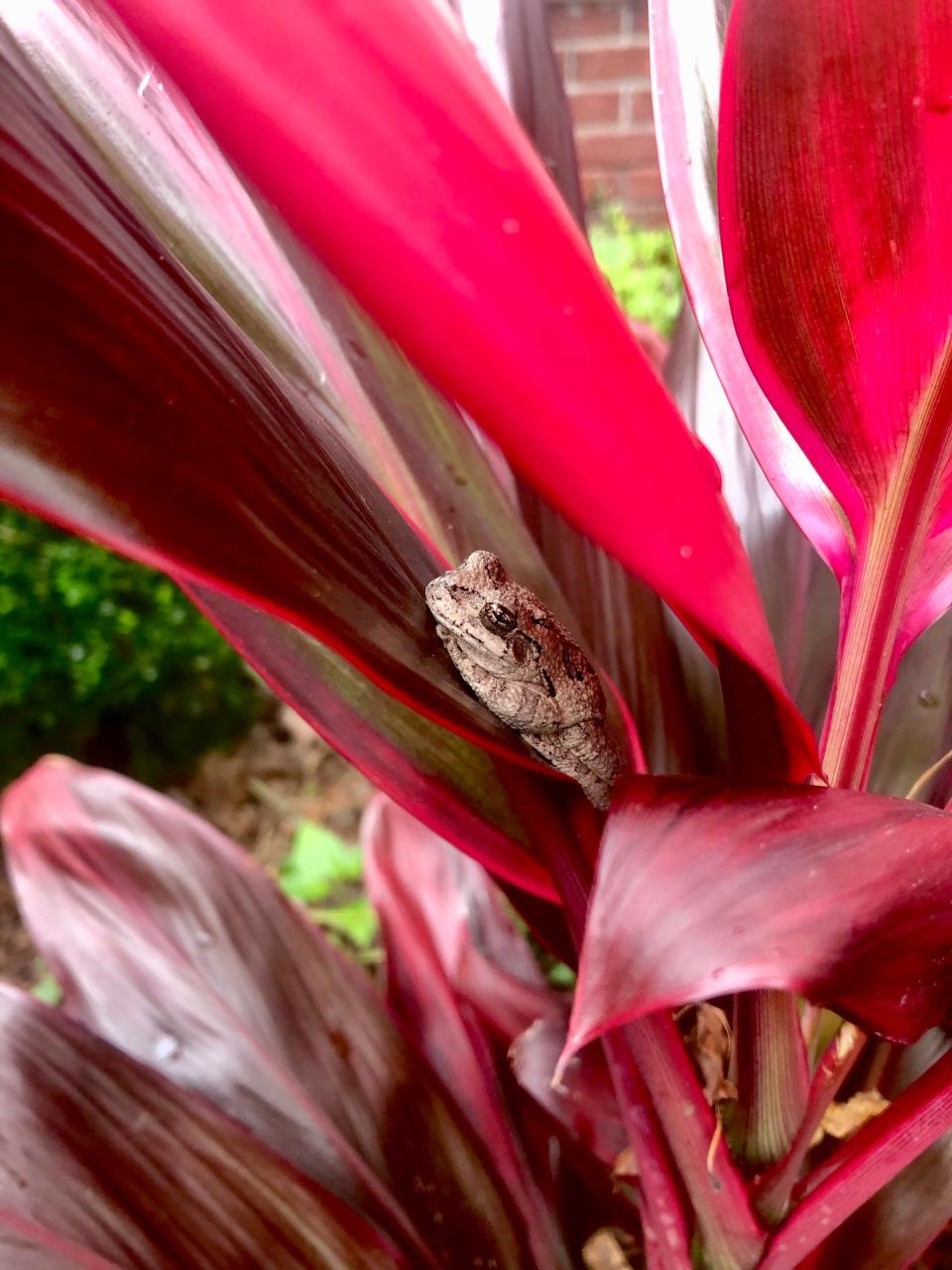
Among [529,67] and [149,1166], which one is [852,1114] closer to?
[149,1166]

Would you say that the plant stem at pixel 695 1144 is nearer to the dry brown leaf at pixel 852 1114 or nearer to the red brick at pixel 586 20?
the dry brown leaf at pixel 852 1114

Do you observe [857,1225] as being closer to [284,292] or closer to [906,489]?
[906,489]

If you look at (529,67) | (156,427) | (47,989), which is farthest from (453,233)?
(47,989)

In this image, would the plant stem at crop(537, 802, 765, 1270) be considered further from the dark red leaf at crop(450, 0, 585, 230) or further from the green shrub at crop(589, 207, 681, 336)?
the green shrub at crop(589, 207, 681, 336)

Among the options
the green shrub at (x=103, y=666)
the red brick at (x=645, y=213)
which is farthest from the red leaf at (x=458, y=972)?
the red brick at (x=645, y=213)

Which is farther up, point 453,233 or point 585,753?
point 453,233

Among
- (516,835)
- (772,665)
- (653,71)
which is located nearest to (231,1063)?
(516,835)
